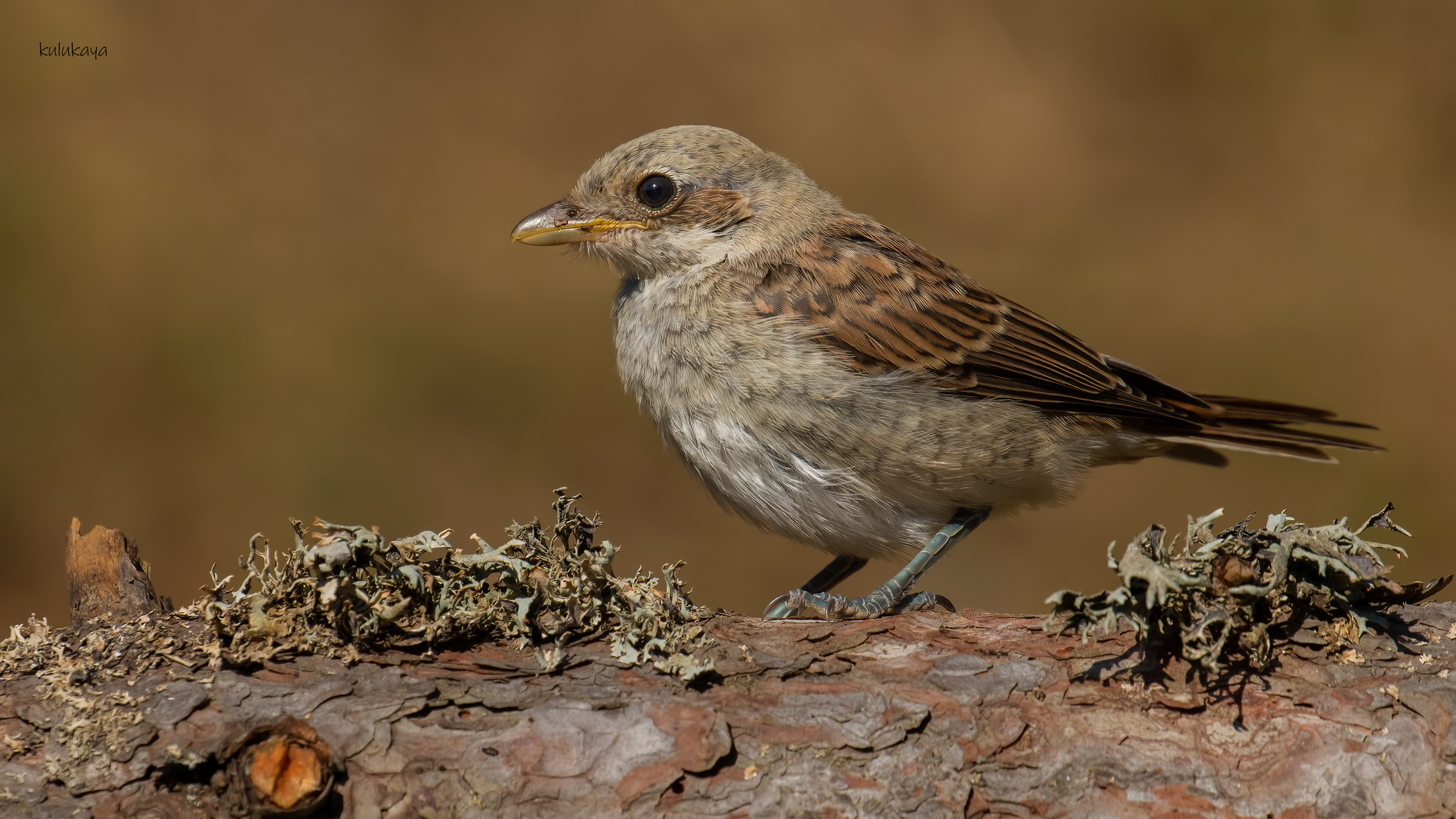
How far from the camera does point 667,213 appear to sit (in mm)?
4879

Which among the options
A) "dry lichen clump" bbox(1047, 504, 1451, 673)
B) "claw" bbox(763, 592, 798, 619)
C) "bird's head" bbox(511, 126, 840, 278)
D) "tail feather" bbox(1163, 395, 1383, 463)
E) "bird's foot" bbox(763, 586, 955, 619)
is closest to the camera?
"dry lichen clump" bbox(1047, 504, 1451, 673)

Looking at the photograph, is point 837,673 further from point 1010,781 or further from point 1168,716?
point 1168,716

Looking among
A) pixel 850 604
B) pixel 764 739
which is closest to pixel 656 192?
pixel 850 604

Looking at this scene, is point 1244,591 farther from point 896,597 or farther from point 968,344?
point 968,344

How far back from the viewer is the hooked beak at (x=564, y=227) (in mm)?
4906

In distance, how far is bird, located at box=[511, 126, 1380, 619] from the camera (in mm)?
4086

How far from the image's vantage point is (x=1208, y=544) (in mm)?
2748

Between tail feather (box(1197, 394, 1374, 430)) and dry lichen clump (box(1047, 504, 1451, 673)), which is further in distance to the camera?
tail feather (box(1197, 394, 1374, 430))

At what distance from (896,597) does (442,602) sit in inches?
82.0

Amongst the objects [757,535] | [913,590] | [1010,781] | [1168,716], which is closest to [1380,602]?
[1168,716]

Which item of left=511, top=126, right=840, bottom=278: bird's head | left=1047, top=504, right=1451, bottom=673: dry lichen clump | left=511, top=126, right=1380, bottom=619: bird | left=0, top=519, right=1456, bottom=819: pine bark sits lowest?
left=0, top=519, right=1456, bottom=819: pine bark

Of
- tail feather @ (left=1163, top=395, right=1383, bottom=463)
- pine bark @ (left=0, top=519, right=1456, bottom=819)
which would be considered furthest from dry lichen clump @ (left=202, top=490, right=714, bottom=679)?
tail feather @ (left=1163, top=395, right=1383, bottom=463)

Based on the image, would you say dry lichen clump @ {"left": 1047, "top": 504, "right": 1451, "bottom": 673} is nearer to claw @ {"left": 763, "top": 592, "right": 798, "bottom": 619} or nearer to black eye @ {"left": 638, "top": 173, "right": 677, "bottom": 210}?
claw @ {"left": 763, "top": 592, "right": 798, "bottom": 619}

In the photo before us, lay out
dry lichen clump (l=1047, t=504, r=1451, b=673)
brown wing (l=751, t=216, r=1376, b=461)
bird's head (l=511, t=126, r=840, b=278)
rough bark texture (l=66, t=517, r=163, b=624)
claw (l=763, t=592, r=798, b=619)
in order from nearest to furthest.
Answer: dry lichen clump (l=1047, t=504, r=1451, b=673) < rough bark texture (l=66, t=517, r=163, b=624) < claw (l=763, t=592, r=798, b=619) < brown wing (l=751, t=216, r=1376, b=461) < bird's head (l=511, t=126, r=840, b=278)
